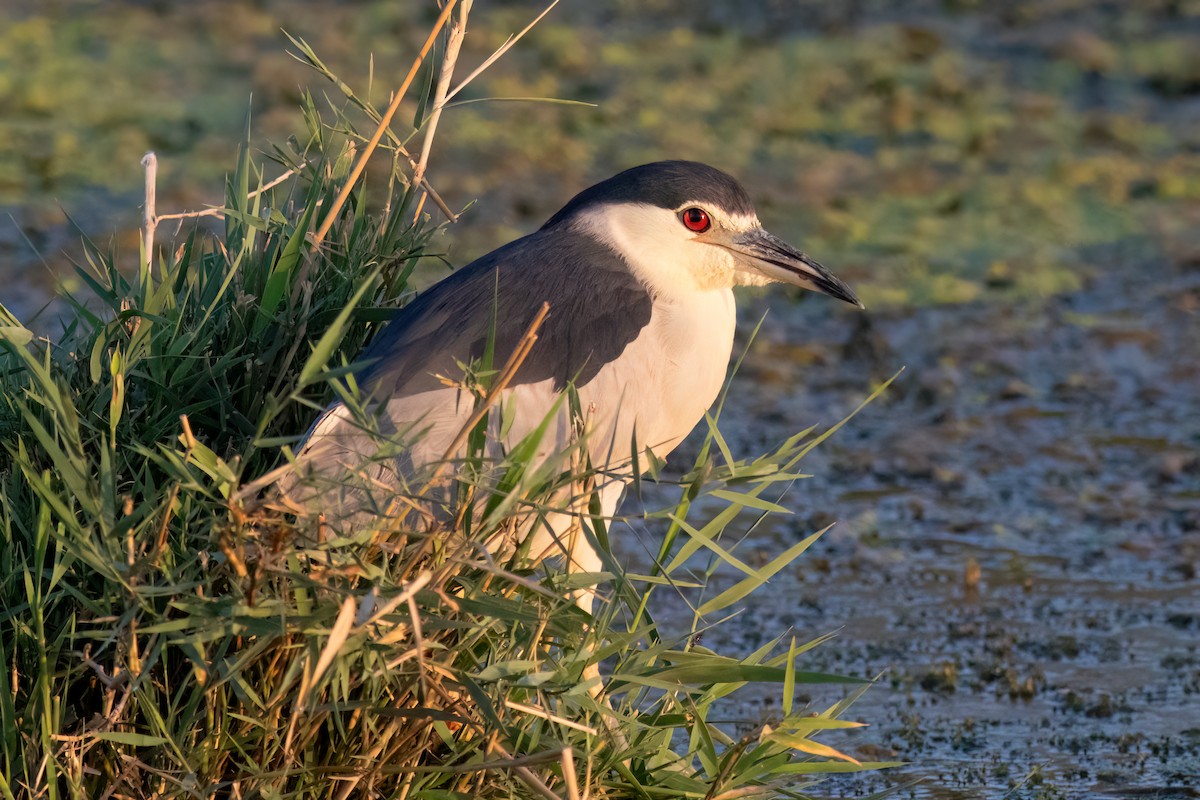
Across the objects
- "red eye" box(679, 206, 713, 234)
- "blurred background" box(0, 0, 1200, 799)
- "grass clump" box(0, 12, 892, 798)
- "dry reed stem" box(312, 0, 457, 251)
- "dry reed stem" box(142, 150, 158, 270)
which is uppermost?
"dry reed stem" box(312, 0, 457, 251)

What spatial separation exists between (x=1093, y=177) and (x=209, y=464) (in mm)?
7190

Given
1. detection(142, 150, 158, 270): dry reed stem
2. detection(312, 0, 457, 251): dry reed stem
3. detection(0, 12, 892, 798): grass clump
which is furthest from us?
detection(142, 150, 158, 270): dry reed stem

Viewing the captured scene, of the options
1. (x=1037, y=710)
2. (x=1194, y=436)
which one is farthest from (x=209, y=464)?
(x=1194, y=436)

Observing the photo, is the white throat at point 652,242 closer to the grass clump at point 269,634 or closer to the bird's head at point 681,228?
the bird's head at point 681,228

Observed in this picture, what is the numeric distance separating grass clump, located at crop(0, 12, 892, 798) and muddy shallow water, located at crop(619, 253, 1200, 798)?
26.6 inches

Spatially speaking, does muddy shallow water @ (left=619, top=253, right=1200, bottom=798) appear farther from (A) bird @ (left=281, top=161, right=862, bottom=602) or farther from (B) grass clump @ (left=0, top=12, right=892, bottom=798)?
(A) bird @ (left=281, top=161, right=862, bottom=602)

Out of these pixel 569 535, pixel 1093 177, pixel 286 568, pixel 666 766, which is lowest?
pixel 1093 177

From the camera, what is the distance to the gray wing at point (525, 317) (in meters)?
3.07

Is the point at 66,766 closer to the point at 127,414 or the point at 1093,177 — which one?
the point at 127,414

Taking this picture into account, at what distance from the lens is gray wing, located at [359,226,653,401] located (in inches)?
121

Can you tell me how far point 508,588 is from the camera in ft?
9.11

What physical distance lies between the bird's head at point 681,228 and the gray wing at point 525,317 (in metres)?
0.06

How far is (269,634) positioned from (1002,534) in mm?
3387

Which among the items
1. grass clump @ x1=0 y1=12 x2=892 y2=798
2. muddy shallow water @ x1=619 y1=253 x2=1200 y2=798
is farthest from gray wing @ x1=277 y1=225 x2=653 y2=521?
muddy shallow water @ x1=619 y1=253 x2=1200 y2=798
